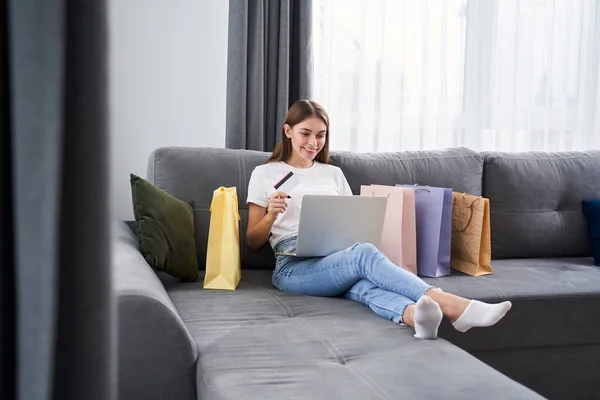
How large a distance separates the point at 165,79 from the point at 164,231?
1.14 m

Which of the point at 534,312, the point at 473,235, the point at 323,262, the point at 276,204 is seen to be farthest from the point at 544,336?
the point at 276,204

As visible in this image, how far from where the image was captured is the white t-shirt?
2.52 m

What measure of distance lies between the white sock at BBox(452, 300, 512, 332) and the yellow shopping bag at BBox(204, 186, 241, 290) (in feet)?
2.60

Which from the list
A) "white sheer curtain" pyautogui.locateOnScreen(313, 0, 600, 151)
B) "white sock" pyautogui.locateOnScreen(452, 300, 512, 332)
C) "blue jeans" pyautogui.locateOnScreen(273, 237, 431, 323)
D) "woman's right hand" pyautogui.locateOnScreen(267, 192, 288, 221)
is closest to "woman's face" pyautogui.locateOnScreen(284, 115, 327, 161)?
"woman's right hand" pyautogui.locateOnScreen(267, 192, 288, 221)

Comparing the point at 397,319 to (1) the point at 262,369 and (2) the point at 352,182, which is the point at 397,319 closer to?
(1) the point at 262,369

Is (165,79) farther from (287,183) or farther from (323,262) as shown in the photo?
(323,262)

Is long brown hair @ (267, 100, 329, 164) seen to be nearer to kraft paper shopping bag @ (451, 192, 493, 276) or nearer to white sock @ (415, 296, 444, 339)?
kraft paper shopping bag @ (451, 192, 493, 276)

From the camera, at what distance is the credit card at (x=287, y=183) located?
2.49 metres

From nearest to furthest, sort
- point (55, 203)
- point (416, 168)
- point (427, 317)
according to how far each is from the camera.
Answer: point (55, 203)
point (427, 317)
point (416, 168)

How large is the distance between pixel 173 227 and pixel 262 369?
976 millimetres

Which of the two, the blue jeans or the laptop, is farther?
the laptop

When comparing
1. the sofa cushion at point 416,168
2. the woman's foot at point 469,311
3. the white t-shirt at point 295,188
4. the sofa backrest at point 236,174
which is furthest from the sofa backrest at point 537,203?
the woman's foot at point 469,311

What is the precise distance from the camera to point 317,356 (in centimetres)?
156

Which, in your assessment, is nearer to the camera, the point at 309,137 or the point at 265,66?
the point at 309,137
